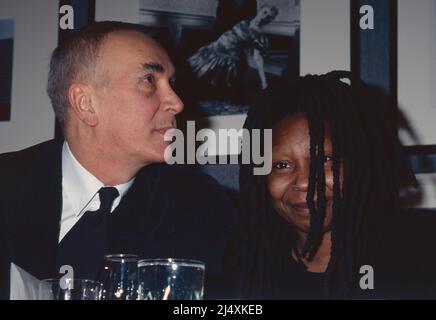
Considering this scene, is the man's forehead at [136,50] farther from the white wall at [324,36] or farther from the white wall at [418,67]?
the white wall at [418,67]

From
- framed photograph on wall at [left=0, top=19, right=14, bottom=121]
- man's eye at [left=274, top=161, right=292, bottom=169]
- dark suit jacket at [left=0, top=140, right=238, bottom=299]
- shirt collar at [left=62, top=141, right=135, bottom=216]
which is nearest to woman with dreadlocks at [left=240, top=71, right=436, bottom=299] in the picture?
man's eye at [left=274, top=161, right=292, bottom=169]

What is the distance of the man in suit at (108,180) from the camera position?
144 centimetres

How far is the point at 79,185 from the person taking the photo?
5.15 feet

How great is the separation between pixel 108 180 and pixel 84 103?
211 mm

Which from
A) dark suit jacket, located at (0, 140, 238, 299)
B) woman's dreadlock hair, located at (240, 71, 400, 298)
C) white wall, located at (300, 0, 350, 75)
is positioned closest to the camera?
woman's dreadlock hair, located at (240, 71, 400, 298)

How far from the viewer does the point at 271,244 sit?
1418 millimetres

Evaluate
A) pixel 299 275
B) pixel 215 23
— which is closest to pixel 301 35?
pixel 215 23

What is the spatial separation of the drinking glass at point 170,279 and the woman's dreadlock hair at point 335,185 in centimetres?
52

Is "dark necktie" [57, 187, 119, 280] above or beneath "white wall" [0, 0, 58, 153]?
beneath

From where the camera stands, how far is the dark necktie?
1.40 m

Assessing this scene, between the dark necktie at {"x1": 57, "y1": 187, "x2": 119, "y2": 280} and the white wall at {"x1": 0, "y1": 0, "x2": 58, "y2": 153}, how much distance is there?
575 mm

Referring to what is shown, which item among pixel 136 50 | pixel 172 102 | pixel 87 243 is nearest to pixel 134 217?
pixel 87 243

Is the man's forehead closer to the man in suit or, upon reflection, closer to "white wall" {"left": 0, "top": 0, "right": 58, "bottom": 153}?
the man in suit

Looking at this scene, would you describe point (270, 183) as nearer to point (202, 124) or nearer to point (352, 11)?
point (202, 124)
